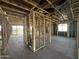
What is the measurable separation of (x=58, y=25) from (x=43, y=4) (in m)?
10.0

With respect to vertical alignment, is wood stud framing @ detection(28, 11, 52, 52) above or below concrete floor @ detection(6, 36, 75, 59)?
above

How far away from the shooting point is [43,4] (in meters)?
4.08

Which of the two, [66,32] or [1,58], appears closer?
[1,58]

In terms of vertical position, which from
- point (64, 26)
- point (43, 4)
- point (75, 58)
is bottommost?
point (75, 58)

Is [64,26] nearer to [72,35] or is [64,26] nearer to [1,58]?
[72,35]

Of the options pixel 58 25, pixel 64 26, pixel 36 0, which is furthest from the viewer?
pixel 58 25

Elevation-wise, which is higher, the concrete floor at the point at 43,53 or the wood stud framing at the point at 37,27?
the wood stud framing at the point at 37,27

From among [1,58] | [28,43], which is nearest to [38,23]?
[28,43]

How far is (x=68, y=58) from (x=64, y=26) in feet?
31.4

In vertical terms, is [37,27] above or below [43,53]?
above

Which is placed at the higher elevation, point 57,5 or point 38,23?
point 57,5

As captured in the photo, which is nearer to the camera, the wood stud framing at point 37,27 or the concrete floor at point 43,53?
the concrete floor at point 43,53

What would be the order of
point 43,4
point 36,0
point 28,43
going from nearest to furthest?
point 36,0
point 43,4
point 28,43

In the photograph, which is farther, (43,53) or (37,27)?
(37,27)
